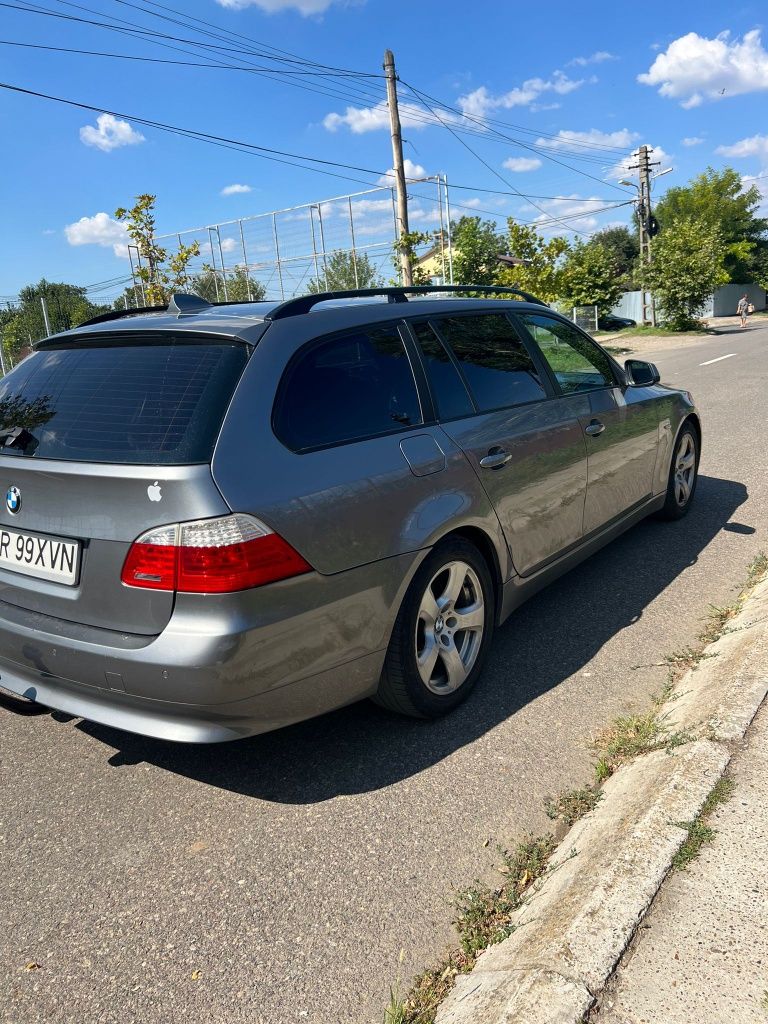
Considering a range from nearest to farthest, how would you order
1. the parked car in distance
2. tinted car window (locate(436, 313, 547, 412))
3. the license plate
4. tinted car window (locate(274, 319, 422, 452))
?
1. the license plate
2. tinted car window (locate(274, 319, 422, 452))
3. tinted car window (locate(436, 313, 547, 412))
4. the parked car in distance

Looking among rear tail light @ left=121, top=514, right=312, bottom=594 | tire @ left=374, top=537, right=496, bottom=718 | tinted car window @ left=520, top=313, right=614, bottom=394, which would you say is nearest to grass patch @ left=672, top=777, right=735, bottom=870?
tire @ left=374, top=537, right=496, bottom=718

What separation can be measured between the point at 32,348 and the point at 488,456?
2082 millimetres

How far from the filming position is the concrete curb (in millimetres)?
1723

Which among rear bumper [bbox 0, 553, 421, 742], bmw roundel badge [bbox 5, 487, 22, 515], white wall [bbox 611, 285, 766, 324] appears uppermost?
white wall [bbox 611, 285, 766, 324]

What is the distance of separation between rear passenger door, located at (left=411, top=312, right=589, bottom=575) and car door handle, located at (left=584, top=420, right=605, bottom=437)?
0.10 m

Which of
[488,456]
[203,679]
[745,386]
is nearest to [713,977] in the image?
[203,679]

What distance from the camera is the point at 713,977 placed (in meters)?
1.75

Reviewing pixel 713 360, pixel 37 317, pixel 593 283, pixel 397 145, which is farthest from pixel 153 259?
pixel 37 317

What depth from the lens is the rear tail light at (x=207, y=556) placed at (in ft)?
7.82

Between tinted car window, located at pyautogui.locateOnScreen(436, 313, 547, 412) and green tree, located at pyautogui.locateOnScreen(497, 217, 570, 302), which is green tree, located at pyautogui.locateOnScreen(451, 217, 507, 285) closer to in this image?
green tree, located at pyautogui.locateOnScreen(497, 217, 570, 302)

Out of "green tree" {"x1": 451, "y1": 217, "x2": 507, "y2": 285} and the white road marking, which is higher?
"green tree" {"x1": 451, "y1": 217, "x2": 507, "y2": 285}

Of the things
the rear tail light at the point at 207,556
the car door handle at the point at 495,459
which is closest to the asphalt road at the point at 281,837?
the rear tail light at the point at 207,556

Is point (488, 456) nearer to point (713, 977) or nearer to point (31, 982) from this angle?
point (713, 977)

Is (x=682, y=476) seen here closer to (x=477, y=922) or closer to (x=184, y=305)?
(x=184, y=305)
